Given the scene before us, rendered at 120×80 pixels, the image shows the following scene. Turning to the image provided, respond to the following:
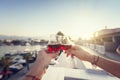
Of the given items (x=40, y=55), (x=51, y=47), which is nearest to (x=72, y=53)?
(x=51, y=47)

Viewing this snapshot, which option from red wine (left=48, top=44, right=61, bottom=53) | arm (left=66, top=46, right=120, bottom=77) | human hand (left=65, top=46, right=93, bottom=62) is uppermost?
red wine (left=48, top=44, right=61, bottom=53)

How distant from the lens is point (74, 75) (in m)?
2.68

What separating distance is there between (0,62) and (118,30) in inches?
704

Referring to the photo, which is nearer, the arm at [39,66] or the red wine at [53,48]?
the arm at [39,66]

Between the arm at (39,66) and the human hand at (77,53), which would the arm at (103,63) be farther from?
the arm at (39,66)

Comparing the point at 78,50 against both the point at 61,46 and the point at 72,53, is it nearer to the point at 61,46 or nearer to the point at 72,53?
the point at 72,53

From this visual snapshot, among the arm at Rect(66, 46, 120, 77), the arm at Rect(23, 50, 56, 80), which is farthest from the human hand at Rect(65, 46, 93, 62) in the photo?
the arm at Rect(23, 50, 56, 80)

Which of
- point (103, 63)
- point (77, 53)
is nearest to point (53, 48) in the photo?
point (77, 53)

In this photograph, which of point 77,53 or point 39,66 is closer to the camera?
point 39,66

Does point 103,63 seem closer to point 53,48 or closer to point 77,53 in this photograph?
point 77,53

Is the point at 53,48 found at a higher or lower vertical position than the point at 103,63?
higher

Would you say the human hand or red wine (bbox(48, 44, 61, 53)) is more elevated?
red wine (bbox(48, 44, 61, 53))

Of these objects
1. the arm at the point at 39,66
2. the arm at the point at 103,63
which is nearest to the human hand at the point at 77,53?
the arm at the point at 103,63

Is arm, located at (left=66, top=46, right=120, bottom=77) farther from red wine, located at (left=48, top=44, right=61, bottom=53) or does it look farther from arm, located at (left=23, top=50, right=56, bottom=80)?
arm, located at (left=23, top=50, right=56, bottom=80)
